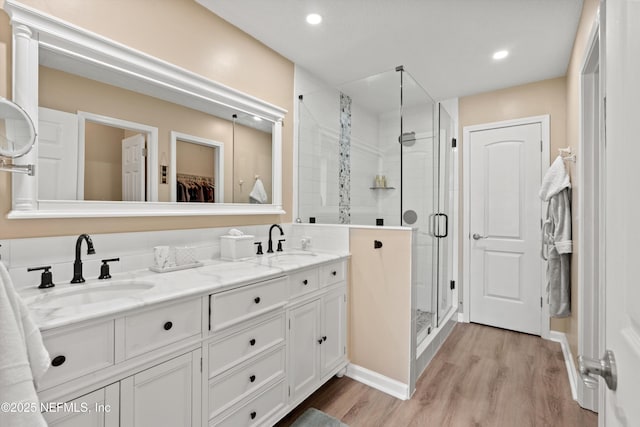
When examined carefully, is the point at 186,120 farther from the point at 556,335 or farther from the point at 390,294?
the point at 556,335

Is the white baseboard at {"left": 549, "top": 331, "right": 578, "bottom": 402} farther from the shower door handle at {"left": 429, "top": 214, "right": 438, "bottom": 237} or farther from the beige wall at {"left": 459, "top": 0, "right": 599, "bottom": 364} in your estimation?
the shower door handle at {"left": 429, "top": 214, "right": 438, "bottom": 237}

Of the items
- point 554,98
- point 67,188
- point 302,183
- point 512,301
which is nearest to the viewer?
point 67,188

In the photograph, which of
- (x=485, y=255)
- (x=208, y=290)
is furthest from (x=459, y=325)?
(x=208, y=290)

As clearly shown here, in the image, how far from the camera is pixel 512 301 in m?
3.21

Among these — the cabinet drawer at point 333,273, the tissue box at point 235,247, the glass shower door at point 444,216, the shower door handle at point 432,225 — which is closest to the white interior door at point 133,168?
the tissue box at point 235,247

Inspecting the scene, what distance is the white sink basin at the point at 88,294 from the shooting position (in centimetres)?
121

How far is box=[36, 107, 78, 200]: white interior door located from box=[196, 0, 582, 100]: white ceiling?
1.17 m

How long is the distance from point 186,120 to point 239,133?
43cm

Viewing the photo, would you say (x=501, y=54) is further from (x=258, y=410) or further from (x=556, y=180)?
(x=258, y=410)

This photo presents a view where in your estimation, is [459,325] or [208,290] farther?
[459,325]

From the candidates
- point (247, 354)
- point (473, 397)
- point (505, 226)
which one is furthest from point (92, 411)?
point (505, 226)

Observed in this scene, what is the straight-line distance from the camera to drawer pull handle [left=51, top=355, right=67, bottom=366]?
0.94 m
